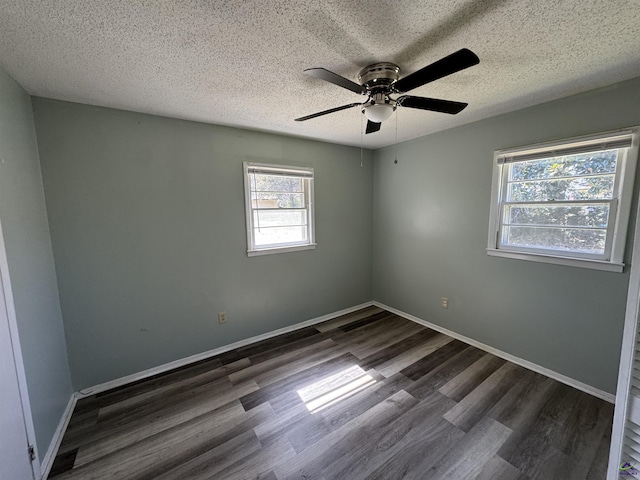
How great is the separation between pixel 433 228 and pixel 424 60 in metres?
1.96

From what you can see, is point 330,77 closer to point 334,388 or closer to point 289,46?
point 289,46

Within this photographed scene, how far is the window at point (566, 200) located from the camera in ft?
6.01

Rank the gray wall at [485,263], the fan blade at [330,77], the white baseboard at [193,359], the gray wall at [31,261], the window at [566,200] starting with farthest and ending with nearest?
the white baseboard at [193,359]
the gray wall at [485,263]
the window at [566,200]
the gray wall at [31,261]
the fan blade at [330,77]

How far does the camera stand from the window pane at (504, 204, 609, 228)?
1939 mm

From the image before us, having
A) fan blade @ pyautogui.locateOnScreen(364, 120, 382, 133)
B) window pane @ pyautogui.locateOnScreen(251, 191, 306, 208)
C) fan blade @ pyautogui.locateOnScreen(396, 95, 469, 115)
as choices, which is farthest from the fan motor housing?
window pane @ pyautogui.locateOnScreen(251, 191, 306, 208)

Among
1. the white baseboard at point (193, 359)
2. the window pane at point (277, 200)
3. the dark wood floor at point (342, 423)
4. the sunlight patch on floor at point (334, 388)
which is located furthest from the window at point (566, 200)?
the white baseboard at point (193, 359)

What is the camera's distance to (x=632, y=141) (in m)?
1.74

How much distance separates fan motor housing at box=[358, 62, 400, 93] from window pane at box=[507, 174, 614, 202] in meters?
1.68

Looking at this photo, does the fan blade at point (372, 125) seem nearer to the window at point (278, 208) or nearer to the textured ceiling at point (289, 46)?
the textured ceiling at point (289, 46)

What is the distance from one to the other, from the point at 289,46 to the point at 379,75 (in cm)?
55

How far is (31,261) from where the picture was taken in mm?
1585

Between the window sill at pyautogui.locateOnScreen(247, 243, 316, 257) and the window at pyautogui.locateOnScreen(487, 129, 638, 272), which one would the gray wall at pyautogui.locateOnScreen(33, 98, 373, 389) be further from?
the window at pyautogui.locateOnScreen(487, 129, 638, 272)

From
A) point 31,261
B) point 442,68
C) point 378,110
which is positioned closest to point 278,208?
point 378,110

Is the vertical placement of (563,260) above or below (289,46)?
below
